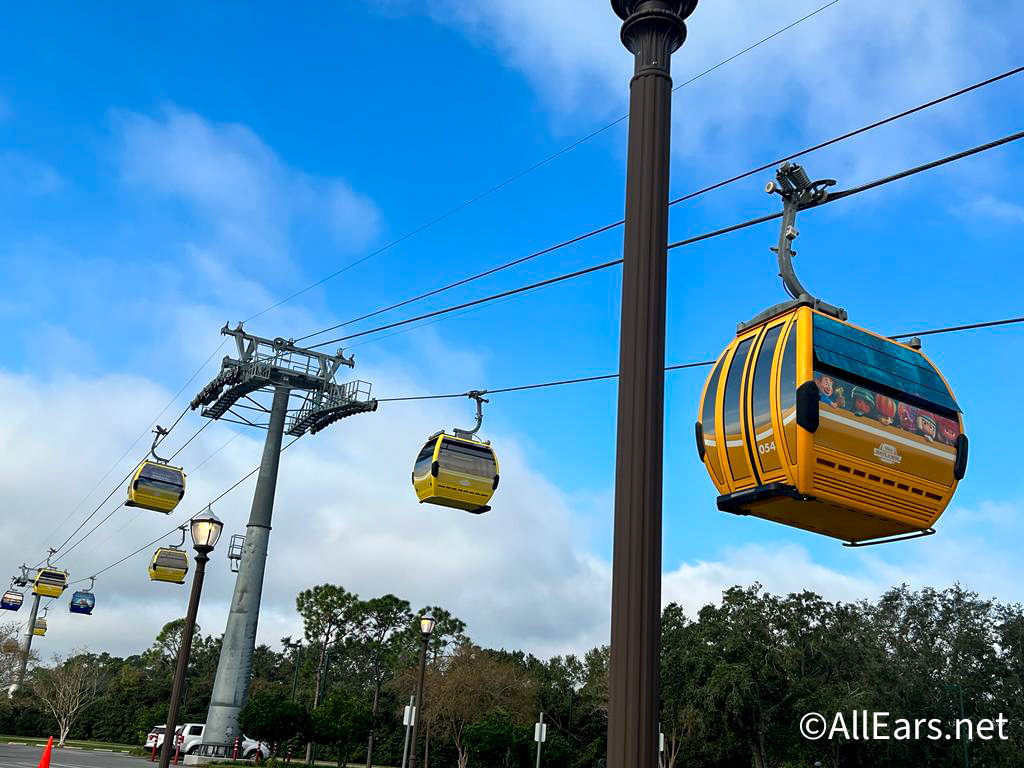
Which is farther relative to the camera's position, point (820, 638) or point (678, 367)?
point (820, 638)

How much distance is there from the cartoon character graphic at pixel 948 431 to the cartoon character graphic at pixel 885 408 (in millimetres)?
537

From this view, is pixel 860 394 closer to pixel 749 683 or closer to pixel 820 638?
pixel 749 683

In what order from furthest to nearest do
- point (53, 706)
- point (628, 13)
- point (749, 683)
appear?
point (53, 706), point (749, 683), point (628, 13)

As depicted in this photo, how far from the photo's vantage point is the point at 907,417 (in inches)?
244

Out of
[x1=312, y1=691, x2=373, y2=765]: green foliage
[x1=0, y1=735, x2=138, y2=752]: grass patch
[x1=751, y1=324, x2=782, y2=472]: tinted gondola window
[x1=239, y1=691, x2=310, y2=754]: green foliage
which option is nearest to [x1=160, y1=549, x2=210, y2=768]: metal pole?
[x1=751, y1=324, x2=782, y2=472]: tinted gondola window

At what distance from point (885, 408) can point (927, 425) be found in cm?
46

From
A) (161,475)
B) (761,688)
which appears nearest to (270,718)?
(161,475)

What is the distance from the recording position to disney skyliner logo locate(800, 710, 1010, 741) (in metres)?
52.1

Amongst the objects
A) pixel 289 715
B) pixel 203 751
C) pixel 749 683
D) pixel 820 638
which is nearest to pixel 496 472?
pixel 203 751

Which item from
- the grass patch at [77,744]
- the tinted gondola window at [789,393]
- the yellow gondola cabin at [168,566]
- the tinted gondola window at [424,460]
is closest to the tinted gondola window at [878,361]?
the tinted gondola window at [789,393]

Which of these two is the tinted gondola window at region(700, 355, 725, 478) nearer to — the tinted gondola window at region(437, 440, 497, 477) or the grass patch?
the tinted gondola window at region(437, 440, 497, 477)

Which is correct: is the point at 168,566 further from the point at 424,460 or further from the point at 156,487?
the point at 424,460

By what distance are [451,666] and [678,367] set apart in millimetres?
51387

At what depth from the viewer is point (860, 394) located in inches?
234
